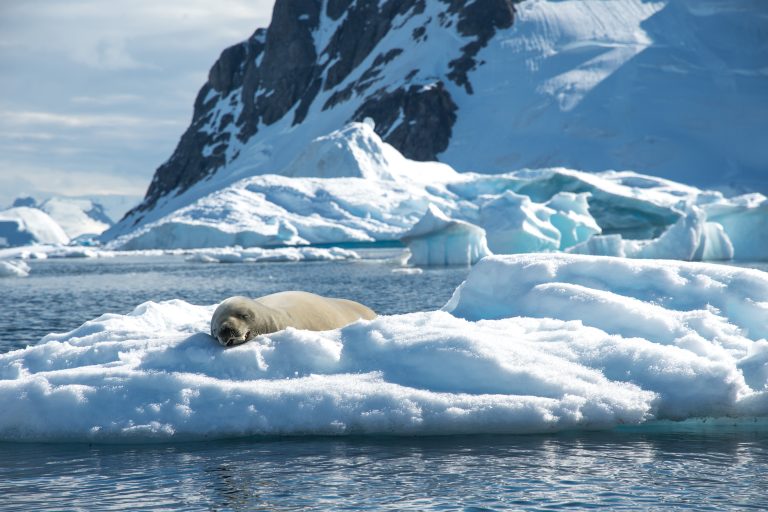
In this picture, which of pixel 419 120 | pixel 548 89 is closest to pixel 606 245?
pixel 548 89

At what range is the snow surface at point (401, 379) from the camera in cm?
750

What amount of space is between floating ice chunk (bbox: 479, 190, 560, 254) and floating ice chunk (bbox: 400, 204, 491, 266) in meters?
0.72

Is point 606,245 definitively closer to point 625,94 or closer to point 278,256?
point 278,256

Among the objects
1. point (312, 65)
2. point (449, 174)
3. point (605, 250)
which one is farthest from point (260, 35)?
point (605, 250)

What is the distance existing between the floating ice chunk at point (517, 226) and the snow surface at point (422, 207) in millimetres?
52

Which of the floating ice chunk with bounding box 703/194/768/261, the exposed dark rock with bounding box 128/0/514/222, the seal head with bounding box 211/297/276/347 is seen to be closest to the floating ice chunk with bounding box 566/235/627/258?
the floating ice chunk with bounding box 703/194/768/261

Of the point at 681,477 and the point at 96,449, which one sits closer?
the point at 681,477

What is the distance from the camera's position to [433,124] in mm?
103625

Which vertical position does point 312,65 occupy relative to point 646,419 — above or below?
above

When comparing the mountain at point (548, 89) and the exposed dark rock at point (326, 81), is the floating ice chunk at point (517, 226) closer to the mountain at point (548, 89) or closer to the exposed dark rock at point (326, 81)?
the mountain at point (548, 89)

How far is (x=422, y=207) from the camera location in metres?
60.7

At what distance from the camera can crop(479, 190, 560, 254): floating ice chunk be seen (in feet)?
128

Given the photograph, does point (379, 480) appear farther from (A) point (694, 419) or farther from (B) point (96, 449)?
(A) point (694, 419)

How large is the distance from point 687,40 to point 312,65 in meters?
57.2
